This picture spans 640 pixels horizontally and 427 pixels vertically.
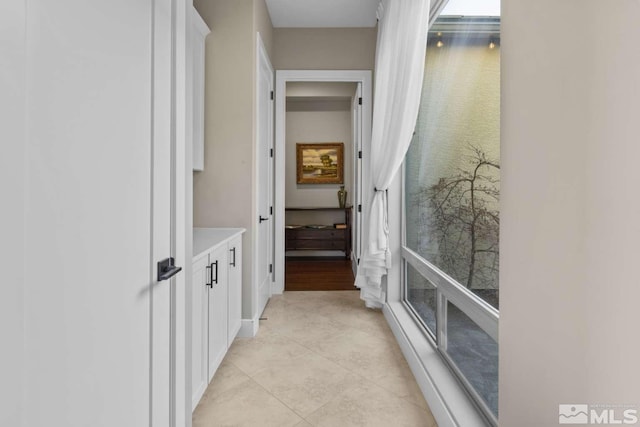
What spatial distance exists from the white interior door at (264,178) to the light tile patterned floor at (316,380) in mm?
471

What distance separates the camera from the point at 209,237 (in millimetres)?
2266

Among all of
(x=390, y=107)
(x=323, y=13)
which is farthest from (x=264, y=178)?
(x=323, y=13)

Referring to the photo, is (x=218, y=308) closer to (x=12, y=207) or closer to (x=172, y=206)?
(x=172, y=206)

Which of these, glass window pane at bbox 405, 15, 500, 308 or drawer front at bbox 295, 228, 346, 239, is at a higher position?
glass window pane at bbox 405, 15, 500, 308

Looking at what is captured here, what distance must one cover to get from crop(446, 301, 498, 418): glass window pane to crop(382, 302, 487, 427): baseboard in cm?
8

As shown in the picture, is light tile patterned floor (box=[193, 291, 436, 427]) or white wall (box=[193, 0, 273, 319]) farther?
white wall (box=[193, 0, 273, 319])

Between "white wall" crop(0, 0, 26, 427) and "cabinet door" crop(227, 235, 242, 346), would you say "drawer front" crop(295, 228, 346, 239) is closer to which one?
"cabinet door" crop(227, 235, 242, 346)

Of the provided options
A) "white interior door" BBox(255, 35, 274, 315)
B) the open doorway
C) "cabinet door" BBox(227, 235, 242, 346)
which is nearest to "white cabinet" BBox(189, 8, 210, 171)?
"white interior door" BBox(255, 35, 274, 315)

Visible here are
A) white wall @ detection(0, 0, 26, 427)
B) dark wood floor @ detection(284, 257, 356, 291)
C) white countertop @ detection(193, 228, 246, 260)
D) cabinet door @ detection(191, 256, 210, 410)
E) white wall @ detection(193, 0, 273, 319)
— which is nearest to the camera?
white wall @ detection(0, 0, 26, 427)

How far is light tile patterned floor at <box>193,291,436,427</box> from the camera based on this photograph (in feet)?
5.73

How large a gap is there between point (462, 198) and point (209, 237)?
1.48 metres

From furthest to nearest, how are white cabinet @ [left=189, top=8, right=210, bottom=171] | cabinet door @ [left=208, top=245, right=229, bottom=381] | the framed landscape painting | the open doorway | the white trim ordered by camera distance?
the framed landscape painting → the open doorway → white cabinet @ [left=189, top=8, right=210, bottom=171] → cabinet door @ [left=208, top=245, right=229, bottom=381] → the white trim

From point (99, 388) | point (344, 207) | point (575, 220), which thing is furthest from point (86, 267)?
point (344, 207)

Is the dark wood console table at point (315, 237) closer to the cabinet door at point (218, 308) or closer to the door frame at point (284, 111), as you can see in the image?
the door frame at point (284, 111)
